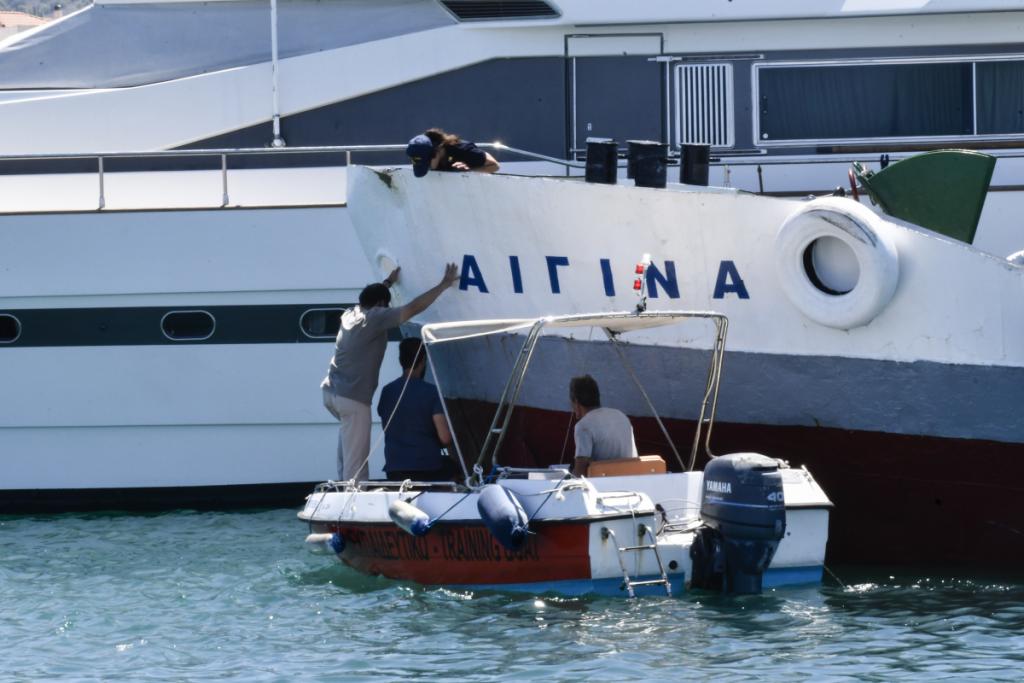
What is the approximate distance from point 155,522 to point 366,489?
7.38 feet

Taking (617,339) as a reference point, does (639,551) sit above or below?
below

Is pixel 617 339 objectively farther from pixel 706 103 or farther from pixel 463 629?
pixel 706 103

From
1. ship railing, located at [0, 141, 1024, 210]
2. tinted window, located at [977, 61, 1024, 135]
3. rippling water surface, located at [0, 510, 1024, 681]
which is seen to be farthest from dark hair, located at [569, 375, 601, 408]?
tinted window, located at [977, 61, 1024, 135]

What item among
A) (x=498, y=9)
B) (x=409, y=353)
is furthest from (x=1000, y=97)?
(x=409, y=353)

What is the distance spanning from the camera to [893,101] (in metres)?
11.6

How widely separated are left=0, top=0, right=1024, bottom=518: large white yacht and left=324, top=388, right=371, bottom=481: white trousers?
148 cm

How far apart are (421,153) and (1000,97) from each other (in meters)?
4.90

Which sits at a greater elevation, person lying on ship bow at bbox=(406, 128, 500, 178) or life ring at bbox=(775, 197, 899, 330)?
person lying on ship bow at bbox=(406, 128, 500, 178)

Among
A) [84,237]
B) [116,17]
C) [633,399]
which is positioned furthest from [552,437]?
[116,17]

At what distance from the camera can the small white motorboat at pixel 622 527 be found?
25.7 ft

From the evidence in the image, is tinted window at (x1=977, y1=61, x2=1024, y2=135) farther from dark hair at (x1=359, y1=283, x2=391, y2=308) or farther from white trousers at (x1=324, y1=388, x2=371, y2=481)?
white trousers at (x1=324, y1=388, x2=371, y2=481)

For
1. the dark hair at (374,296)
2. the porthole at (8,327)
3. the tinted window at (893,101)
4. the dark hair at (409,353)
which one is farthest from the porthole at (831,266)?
the porthole at (8,327)

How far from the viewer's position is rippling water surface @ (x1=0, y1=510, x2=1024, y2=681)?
6.82 meters

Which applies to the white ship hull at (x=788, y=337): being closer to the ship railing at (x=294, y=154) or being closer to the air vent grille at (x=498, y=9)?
the ship railing at (x=294, y=154)
